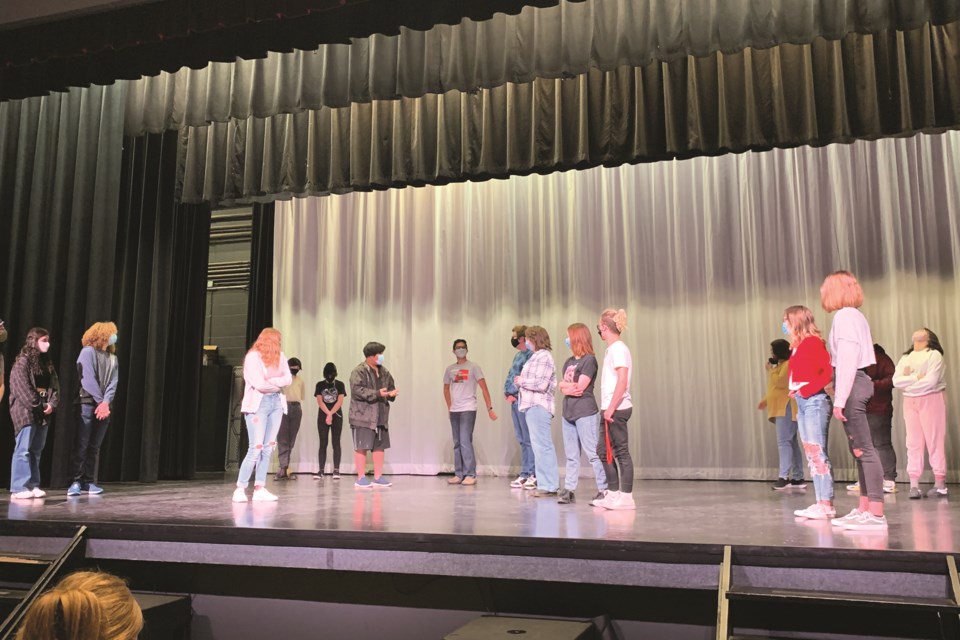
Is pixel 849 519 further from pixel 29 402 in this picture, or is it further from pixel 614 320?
pixel 29 402

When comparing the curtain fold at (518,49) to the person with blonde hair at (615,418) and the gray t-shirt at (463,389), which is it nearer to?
the person with blonde hair at (615,418)

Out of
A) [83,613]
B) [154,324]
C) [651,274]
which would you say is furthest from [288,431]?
[83,613]

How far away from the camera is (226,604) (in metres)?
4.62

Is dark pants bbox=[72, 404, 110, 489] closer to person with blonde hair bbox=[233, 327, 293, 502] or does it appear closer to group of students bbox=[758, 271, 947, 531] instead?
person with blonde hair bbox=[233, 327, 293, 502]

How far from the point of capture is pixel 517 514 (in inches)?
207

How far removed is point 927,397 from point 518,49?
493cm

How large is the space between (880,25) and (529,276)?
216 inches

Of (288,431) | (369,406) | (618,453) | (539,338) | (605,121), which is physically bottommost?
(618,453)

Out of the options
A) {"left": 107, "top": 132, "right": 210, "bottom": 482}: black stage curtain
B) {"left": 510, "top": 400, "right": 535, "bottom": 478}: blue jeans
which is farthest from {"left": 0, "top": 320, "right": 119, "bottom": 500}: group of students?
{"left": 510, "top": 400, "right": 535, "bottom": 478}: blue jeans

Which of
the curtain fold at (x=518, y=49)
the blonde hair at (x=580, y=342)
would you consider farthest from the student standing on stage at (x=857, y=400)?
the curtain fold at (x=518, y=49)

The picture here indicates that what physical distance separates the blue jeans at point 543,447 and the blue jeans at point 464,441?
149 centimetres

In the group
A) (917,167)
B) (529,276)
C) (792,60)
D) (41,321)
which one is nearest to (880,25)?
(792,60)

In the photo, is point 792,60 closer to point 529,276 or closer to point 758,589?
point 529,276

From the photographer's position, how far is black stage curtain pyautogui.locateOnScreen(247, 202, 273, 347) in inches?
466
